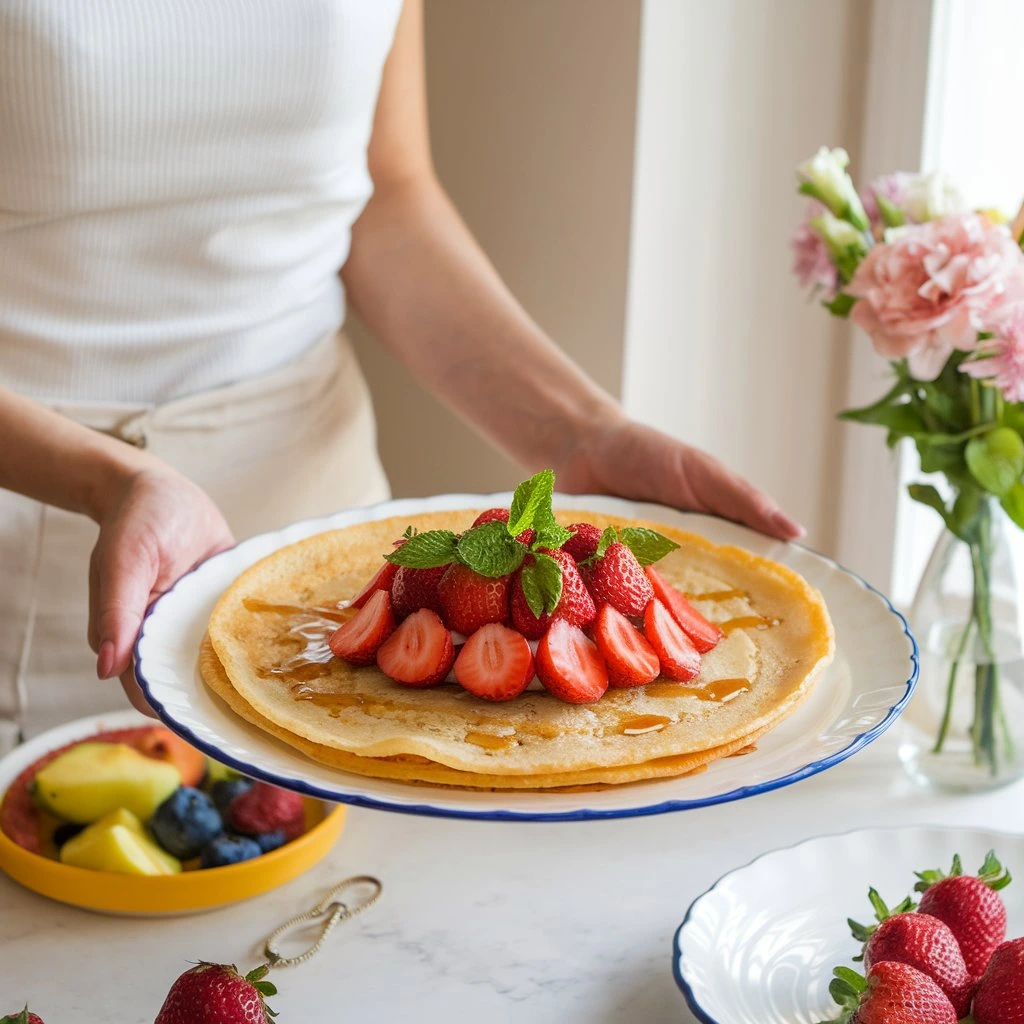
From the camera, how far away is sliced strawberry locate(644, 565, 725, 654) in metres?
1.23

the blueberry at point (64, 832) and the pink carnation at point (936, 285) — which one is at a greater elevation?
the pink carnation at point (936, 285)

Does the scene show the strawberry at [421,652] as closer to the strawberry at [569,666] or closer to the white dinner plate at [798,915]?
the strawberry at [569,666]

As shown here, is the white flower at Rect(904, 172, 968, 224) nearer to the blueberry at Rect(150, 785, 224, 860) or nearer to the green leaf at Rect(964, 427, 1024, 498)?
the green leaf at Rect(964, 427, 1024, 498)

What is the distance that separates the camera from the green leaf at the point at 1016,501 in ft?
4.78

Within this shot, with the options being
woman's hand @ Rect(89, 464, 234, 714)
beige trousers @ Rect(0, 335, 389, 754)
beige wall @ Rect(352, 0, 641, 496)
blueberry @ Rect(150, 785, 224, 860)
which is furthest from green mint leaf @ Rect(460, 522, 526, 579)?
beige wall @ Rect(352, 0, 641, 496)

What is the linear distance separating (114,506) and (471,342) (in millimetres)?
633

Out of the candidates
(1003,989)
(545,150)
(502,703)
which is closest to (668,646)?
(502,703)

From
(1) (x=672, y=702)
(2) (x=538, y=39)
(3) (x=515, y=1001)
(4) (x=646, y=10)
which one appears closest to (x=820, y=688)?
(1) (x=672, y=702)

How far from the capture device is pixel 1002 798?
5.01ft

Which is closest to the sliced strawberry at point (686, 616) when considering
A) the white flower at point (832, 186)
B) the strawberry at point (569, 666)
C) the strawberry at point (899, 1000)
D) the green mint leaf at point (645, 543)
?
the green mint leaf at point (645, 543)

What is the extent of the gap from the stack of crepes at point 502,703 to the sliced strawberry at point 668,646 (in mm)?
14

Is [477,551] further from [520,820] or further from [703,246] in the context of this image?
[703,246]

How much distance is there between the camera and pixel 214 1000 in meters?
0.97

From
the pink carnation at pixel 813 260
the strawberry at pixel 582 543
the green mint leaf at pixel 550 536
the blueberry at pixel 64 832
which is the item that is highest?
the pink carnation at pixel 813 260
